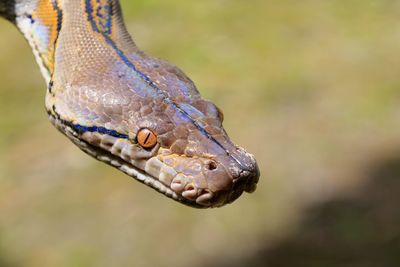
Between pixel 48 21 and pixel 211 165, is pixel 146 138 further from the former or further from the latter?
pixel 48 21

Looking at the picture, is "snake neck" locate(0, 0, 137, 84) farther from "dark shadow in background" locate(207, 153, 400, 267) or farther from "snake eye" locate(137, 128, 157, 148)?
"dark shadow in background" locate(207, 153, 400, 267)

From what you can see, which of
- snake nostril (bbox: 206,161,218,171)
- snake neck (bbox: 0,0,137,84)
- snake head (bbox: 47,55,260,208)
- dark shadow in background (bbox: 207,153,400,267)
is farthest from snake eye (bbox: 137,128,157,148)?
dark shadow in background (bbox: 207,153,400,267)

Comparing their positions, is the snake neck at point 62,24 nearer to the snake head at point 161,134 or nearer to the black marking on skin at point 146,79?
the black marking on skin at point 146,79

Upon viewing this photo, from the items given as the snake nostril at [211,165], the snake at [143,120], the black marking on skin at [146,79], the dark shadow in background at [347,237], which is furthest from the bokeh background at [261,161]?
the snake nostril at [211,165]

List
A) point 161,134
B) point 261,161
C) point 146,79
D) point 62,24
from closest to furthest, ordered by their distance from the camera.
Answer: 1. point 161,134
2. point 146,79
3. point 62,24
4. point 261,161

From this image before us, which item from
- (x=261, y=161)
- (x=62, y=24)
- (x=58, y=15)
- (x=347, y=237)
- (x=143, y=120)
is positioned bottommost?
(x=143, y=120)

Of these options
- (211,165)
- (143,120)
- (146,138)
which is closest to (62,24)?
(143,120)

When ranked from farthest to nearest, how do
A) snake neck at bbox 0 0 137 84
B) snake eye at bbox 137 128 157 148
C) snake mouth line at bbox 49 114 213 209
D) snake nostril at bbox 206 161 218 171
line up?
1. snake neck at bbox 0 0 137 84
2. snake eye at bbox 137 128 157 148
3. snake mouth line at bbox 49 114 213 209
4. snake nostril at bbox 206 161 218 171
